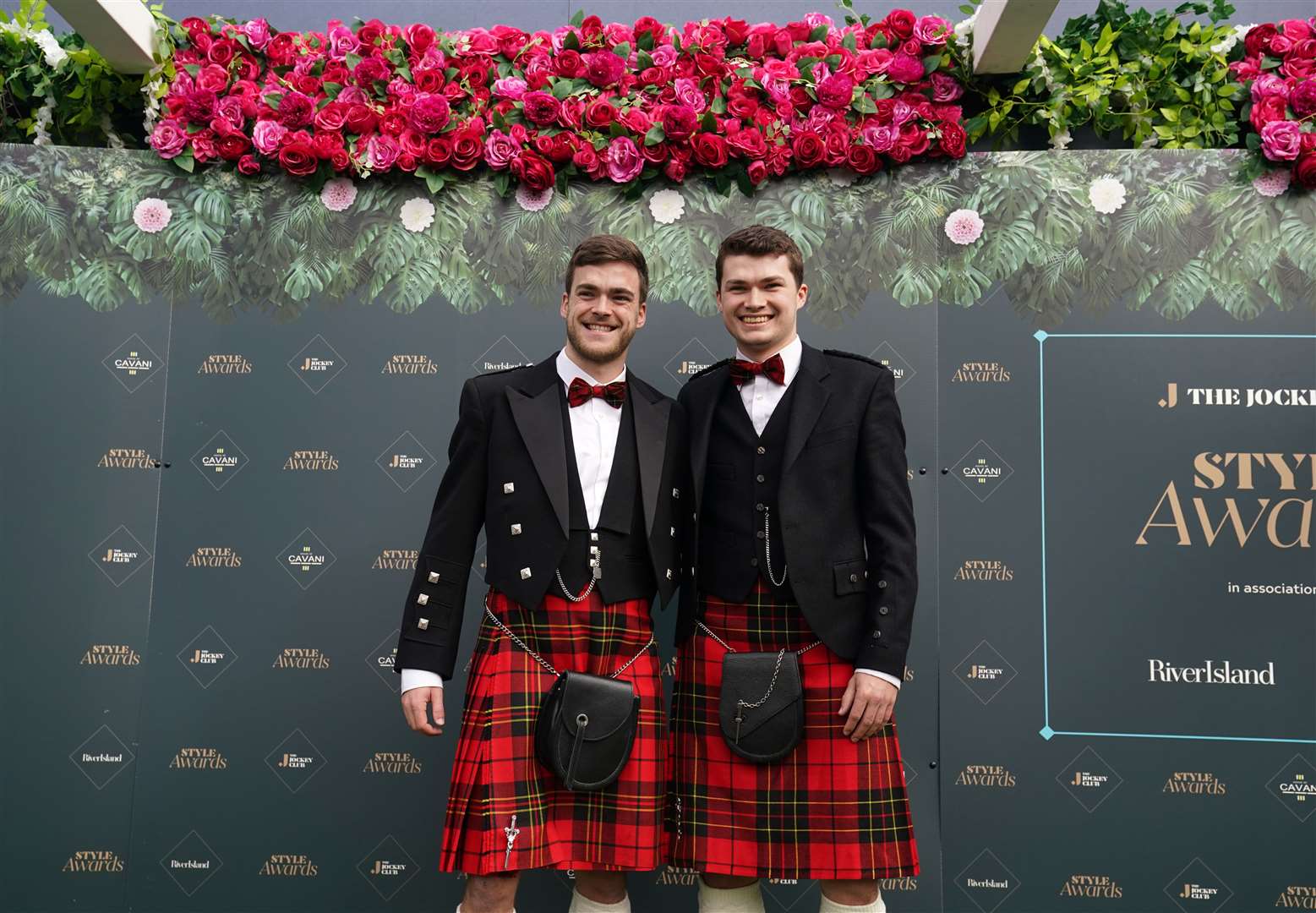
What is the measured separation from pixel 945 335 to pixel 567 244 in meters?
1.24

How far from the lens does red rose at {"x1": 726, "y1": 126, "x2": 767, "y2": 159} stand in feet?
10.3

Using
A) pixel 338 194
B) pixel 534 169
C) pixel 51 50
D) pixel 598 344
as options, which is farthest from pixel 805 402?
pixel 51 50

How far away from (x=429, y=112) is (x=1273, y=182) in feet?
8.66

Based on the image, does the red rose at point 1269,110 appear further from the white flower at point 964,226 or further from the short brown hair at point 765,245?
the short brown hair at point 765,245

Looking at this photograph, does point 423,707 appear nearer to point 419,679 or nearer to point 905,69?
point 419,679

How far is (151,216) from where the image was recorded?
330cm

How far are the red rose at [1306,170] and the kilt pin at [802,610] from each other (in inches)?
63.3

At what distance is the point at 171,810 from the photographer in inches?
121

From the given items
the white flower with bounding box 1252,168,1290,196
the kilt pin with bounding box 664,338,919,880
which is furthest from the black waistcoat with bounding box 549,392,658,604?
the white flower with bounding box 1252,168,1290,196

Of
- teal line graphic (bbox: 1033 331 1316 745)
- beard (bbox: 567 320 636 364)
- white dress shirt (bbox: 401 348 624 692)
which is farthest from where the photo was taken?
teal line graphic (bbox: 1033 331 1316 745)

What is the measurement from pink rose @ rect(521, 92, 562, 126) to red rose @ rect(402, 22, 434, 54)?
401 millimetres

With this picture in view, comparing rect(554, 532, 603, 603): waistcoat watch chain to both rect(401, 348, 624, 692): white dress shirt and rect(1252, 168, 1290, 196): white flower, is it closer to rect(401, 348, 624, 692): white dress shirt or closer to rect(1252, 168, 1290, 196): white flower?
rect(401, 348, 624, 692): white dress shirt

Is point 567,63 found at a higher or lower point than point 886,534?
higher

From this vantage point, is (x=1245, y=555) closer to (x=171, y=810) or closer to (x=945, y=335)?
(x=945, y=335)
